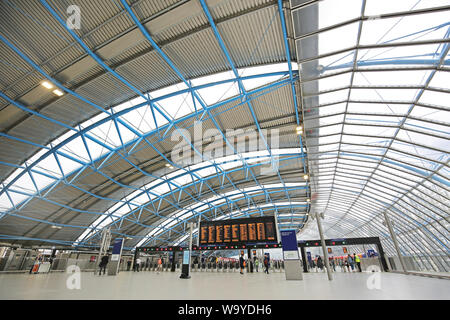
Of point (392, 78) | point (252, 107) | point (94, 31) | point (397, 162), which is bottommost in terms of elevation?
point (397, 162)

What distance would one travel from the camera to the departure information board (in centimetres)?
1753

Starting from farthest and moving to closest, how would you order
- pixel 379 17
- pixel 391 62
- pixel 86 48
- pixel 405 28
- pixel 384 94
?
1. pixel 384 94
2. pixel 391 62
3. pixel 86 48
4. pixel 405 28
5. pixel 379 17

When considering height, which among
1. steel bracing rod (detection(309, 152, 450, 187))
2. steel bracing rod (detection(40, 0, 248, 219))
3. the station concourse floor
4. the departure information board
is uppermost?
steel bracing rod (detection(40, 0, 248, 219))

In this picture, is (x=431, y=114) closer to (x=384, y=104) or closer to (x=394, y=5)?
(x=384, y=104)

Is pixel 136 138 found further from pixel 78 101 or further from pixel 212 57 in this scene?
pixel 212 57

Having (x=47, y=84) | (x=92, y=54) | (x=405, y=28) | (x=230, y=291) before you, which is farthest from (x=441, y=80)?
(x=47, y=84)

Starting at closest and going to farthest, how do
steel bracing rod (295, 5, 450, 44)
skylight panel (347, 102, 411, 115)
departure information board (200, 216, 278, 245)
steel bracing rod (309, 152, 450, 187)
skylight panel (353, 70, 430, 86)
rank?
steel bracing rod (295, 5, 450, 44) → skylight panel (353, 70, 430, 86) → skylight panel (347, 102, 411, 115) → steel bracing rod (309, 152, 450, 187) → departure information board (200, 216, 278, 245)

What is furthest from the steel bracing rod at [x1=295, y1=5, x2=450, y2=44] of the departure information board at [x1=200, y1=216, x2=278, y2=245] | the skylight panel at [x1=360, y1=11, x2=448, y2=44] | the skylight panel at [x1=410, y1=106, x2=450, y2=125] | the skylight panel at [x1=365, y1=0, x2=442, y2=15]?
the departure information board at [x1=200, y1=216, x2=278, y2=245]

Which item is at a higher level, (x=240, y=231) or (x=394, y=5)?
(x=394, y=5)

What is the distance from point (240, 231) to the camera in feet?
59.5

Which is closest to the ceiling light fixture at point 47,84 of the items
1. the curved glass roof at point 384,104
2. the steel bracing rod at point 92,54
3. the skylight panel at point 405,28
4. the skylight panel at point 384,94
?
the steel bracing rod at point 92,54

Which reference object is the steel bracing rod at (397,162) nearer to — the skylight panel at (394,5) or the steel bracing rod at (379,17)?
the steel bracing rod at (379,17)

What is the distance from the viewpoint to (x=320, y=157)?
2059cm

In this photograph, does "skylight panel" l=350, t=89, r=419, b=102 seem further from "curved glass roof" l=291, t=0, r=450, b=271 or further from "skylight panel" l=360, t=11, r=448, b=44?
"skylight panel" l=360, t=11, r=448, b=44
